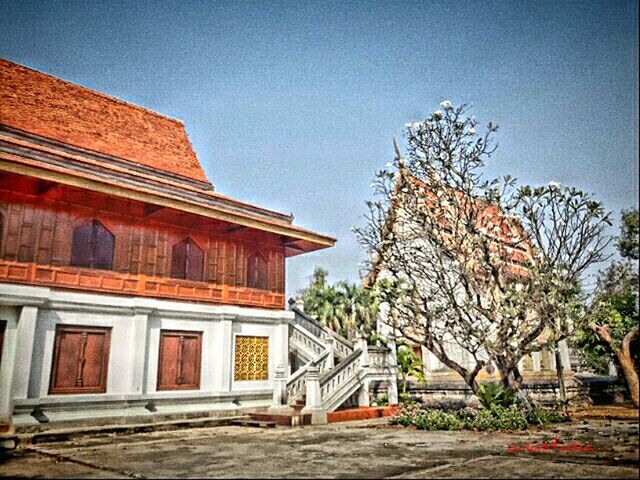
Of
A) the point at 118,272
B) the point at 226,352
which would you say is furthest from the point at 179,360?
the point at 118,272

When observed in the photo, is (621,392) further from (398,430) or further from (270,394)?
(270,394)

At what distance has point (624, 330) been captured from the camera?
1644 cm

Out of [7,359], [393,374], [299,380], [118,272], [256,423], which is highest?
[118,272]

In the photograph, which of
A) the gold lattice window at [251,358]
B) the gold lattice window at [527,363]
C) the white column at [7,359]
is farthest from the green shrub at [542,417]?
the white column at [7,359]

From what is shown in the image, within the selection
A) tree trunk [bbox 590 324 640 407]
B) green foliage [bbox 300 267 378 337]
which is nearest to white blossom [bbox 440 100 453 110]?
tree trunk [bbox 590 324 640 407]

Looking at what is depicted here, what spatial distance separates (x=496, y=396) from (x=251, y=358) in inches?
266

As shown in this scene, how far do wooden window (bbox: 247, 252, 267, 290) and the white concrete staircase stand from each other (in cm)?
172

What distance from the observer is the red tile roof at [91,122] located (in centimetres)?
1451

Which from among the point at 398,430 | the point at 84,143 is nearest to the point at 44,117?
the point at 84,143

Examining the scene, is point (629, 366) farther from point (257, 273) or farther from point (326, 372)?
point (257, 273)

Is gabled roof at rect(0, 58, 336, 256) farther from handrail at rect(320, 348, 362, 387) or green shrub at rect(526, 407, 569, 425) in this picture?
green shrub at rect(526, 407, 569, 425)

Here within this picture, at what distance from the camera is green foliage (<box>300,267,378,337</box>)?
25503 millimetres

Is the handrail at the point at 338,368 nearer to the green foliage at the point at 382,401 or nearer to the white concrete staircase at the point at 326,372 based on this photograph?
the white concrete staircase at the point at 326,372

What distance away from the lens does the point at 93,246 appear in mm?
12312
